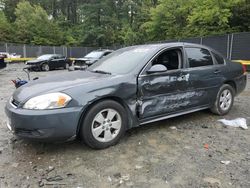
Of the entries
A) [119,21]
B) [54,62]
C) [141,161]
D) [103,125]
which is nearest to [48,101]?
[103,125]

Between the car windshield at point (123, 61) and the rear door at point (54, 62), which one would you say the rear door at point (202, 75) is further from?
the rear door at point (54, 62)

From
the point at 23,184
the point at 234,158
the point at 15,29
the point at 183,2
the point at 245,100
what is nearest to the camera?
the point at 23,184

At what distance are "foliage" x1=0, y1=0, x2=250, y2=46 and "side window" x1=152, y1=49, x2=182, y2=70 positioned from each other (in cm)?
1677

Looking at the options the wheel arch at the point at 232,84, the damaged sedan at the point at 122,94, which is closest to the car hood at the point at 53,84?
the damaged sedan at the point at 122,94

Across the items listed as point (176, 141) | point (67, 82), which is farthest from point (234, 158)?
point (67, 82)

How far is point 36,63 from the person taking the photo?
754 inches

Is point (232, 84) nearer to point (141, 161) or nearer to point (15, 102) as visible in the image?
point (141, 161)

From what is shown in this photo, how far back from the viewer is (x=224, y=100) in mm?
5453

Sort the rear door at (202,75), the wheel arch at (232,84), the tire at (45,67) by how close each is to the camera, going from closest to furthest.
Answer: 1. the rear door at (202,75)
2. the wheel arch at (232,84)
3. the tire at (45,67)

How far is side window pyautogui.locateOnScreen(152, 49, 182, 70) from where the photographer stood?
465 cm

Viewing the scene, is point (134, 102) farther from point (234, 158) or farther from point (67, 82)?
point (234, 158)

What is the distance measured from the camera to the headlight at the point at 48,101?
11.1 ft

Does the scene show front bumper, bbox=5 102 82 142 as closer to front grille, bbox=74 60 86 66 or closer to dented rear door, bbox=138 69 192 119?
dented rear door, bbox=138 69 192 119

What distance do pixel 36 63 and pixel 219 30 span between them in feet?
45.6
